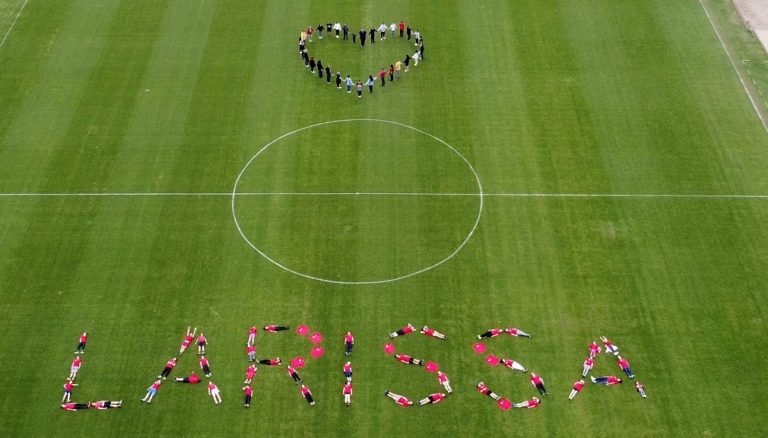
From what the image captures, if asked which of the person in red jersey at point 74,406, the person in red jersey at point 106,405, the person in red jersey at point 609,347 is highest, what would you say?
the person in red jersey at point 609,347

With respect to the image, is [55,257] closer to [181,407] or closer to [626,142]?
[181,407]

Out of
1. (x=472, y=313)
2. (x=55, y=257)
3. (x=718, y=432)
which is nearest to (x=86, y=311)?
(x=55, y=257)

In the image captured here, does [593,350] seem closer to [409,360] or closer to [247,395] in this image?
[409,360]

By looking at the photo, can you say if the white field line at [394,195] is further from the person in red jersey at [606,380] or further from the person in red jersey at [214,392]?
the person in red jersey at [214,392]

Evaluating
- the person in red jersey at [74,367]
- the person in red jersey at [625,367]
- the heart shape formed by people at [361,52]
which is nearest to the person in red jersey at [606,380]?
the person in red jersey at [625,367]

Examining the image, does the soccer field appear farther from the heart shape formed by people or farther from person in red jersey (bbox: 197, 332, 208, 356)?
person in red jersey (bbox: 197, 332, 208, 356)

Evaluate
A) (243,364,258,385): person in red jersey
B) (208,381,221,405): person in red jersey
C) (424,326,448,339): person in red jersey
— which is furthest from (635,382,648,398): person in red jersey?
(208,381,221,405): person in red jersey
